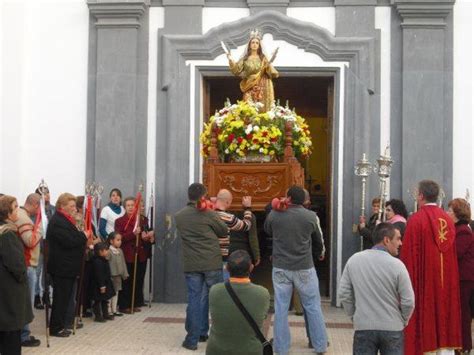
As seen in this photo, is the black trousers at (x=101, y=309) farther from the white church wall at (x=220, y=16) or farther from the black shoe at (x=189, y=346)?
the white church wall at (x=220, y=16)

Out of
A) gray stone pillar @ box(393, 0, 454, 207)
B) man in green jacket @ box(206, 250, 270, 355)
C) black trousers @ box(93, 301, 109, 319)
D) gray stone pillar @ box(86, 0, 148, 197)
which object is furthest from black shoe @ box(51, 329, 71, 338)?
gray stone pillar @ box(393, 0, 454, 207)

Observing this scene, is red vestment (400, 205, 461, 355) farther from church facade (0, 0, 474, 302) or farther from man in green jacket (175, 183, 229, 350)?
church facade (0, 0, 474, 302)

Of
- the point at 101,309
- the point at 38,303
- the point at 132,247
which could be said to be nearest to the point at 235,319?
the point at 101,309

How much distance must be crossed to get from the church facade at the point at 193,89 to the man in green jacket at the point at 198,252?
384cm

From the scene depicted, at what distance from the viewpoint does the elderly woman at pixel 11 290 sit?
7820 mm

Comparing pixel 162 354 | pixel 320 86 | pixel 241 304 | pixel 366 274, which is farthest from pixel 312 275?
pixel 320 86

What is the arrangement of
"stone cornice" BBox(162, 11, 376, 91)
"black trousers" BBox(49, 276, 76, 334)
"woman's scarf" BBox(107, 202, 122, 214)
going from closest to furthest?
"black trousers" BBox(49, 276, 76, 334) < "woman's scarf" BBox(107, 202, 122, 214) < "stone cornice" BBox(162, 11, 376, 91)

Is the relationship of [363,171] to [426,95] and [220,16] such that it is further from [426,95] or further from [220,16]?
[220,16]

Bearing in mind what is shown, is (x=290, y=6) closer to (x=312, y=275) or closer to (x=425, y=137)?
(x=425, y=137)

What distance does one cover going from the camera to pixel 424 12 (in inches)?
516

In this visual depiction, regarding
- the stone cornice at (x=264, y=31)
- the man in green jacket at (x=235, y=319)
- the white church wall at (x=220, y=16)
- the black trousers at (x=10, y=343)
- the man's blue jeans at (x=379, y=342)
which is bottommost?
the black trousers at (x=10, y=343)

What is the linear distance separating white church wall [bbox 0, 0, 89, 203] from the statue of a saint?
2.84m

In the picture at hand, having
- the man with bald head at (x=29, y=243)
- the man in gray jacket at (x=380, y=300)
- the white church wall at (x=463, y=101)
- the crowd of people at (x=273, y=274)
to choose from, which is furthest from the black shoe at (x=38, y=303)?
the man in gray jacket at (x=380, y=300)

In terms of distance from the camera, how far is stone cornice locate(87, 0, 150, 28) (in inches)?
522
